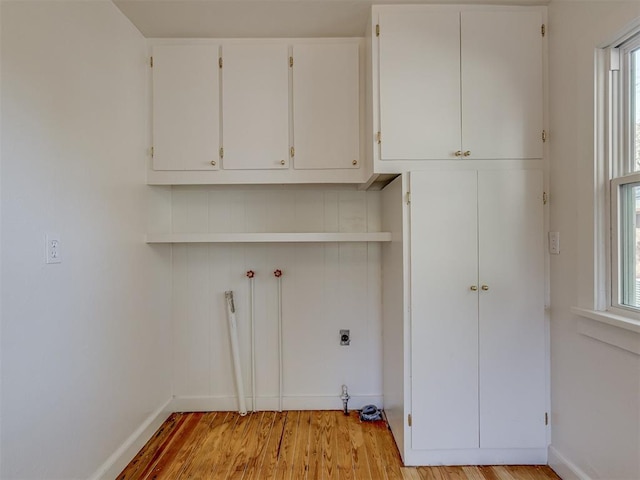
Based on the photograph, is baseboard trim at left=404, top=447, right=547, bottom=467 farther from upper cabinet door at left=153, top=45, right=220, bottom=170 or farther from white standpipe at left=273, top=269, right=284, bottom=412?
upper cabinet door at left=153, top=45, right=220, bottom=170

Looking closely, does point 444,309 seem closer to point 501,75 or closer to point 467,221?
point 467,221

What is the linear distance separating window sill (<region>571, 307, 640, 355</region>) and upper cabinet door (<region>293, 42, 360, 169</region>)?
4.51ft

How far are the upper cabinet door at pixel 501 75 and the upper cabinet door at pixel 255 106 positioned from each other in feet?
3.40

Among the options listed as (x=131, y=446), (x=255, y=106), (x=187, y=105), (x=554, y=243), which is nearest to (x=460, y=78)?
(x=554, y=243)

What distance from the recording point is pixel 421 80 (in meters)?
1.73

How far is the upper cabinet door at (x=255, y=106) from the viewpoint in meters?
1.99

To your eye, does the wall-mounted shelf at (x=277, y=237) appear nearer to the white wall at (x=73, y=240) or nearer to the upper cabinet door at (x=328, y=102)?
the white wall at (x=73, y=240)

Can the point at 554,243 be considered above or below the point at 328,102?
below

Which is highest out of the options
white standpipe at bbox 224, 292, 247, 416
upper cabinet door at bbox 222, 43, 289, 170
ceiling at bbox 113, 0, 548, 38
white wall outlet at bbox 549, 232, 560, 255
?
ceiling at bbox 113, 0, 548, 38

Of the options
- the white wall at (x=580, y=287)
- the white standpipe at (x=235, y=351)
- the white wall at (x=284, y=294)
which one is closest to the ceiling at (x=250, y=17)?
the white wall at (x=580, y=287)

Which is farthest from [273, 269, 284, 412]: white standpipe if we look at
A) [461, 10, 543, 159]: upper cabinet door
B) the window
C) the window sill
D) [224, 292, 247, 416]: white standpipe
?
the window

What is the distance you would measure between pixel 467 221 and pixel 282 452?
1.63 metres

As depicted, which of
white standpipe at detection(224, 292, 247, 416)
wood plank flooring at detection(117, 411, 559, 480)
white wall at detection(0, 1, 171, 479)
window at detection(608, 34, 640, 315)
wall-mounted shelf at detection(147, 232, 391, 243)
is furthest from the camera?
→ white standpipe at detection(224, 292, 247, 416)

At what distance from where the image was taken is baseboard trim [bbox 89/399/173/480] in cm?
157
